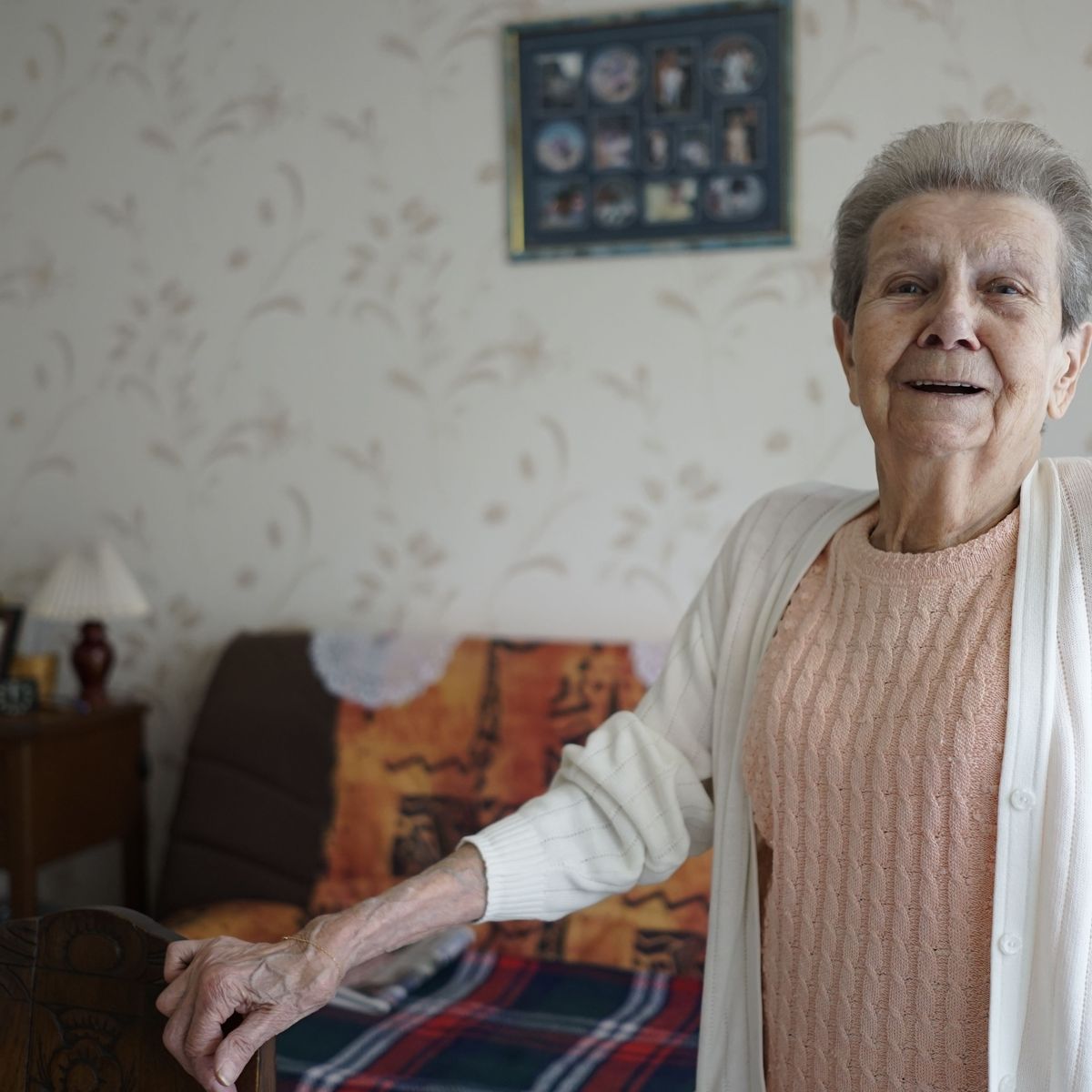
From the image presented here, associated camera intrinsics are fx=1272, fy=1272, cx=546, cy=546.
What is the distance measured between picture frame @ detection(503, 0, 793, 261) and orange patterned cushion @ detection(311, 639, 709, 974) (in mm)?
842

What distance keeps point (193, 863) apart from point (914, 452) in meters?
1.96

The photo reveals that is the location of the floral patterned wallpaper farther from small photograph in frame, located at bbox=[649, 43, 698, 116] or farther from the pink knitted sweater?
the pink knitted sweater

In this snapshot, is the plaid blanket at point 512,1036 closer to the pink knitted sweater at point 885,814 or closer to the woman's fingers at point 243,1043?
the pink knitted sweater at point 885,814

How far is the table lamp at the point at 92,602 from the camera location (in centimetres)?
268

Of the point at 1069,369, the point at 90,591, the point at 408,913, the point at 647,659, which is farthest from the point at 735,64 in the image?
the point at 408,913

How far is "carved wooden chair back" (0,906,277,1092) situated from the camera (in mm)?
970

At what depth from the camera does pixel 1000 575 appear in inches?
43.1

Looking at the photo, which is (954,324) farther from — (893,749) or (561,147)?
(561,147)

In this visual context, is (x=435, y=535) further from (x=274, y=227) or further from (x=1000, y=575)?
(x=1000, y=575)

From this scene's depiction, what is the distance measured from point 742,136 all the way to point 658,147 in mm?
170

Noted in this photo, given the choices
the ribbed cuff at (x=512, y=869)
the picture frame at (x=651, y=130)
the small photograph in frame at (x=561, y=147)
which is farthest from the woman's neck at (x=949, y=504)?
the small photograph in frame at (x=561, y=147)

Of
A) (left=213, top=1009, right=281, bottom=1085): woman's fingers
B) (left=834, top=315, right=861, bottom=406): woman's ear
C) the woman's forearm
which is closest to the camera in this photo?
(left=213, top=1009, right=281, bottom=1085): woman's fingers

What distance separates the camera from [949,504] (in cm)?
113

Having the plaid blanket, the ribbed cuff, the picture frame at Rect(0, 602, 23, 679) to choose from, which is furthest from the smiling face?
the picture frame at Rect(0, 602, 23, 679)
